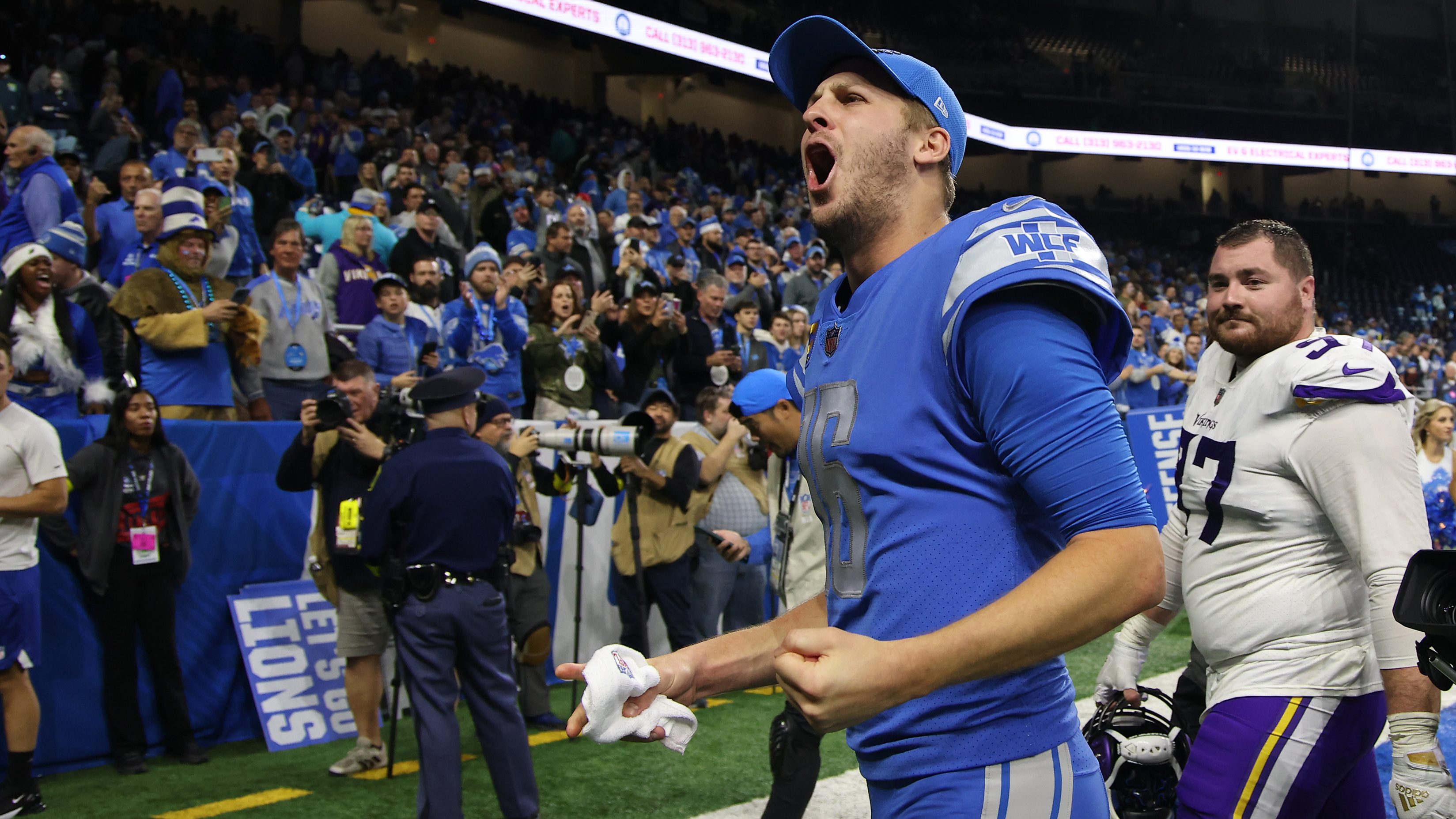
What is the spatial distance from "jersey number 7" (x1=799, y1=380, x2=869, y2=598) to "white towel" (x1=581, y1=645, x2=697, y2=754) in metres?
0.27

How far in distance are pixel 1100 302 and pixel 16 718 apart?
17.9ft

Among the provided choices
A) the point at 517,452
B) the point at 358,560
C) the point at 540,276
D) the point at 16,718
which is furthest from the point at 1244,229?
the point at 540,276

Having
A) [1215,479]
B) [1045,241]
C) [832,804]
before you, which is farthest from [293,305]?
[1045,241]

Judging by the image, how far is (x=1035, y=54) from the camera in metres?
34.5

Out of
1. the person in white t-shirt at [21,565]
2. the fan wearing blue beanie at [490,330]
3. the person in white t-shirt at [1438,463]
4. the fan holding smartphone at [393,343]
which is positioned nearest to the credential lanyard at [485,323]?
the fan wearing blue beanie at [490,330]

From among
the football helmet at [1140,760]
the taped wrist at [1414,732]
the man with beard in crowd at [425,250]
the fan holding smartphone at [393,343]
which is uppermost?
the man with beard in crowd at [425,250]

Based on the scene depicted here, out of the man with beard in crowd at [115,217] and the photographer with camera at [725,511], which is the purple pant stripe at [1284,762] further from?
the man with beard in crowd at [115,217]

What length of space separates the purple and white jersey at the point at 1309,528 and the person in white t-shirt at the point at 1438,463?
603 centimetres

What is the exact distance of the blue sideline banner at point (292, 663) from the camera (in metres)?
6.43

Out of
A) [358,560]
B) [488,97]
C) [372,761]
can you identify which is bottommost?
[372,761]

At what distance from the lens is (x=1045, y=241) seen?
1381 mm

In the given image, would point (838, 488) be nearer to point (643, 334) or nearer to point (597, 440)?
point (597, 440)

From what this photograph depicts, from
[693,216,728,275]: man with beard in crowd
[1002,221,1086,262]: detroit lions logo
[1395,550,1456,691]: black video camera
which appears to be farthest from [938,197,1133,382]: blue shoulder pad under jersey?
[693,216,728,275]: man with beard in crowd

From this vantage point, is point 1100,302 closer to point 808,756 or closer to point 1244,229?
point 1244,229
